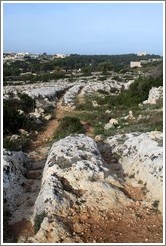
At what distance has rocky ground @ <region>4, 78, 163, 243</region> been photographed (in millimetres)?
8234

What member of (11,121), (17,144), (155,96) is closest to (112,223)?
(17,144)

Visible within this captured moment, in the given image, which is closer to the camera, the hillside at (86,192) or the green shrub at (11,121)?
the hillside at (86,192)

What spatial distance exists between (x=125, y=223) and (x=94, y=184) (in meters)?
1.45

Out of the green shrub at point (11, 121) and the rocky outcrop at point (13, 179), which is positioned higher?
the green shrub at point (11, 121)

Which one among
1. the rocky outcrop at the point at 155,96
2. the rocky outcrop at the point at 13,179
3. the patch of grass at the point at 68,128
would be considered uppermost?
the rocky outcrop at the point at 155,96

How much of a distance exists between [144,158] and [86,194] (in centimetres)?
269

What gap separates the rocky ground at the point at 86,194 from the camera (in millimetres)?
8234

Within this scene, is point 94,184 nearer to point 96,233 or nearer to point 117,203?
point 117,203

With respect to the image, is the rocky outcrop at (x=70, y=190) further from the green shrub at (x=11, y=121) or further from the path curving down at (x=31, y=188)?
the green shrub at (x=11, y=121)

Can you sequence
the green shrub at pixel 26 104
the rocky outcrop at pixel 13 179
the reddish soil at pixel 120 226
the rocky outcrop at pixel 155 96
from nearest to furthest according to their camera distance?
1. the reddish soil at pixel 120 226
2. the rocky outcrop at pixel 13 179
3. the green shrub at pixel 26 104
4. the rocky outcrop at pixel 155 96

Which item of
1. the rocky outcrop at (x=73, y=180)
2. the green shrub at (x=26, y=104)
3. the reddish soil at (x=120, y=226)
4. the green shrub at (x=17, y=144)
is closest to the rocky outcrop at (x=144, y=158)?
the reddish soil at (x=120, y=226)

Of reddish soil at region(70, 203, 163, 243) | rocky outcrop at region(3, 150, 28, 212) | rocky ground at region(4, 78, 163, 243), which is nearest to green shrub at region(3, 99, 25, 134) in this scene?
rocky ground at region(4, 78, 163, 243)

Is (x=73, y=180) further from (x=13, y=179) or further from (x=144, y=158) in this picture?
(x=144, y=158)

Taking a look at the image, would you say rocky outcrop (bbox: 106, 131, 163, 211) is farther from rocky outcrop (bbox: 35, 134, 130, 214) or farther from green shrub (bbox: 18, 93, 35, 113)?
green shrub (bbox: 18, 93, 35, 113)
